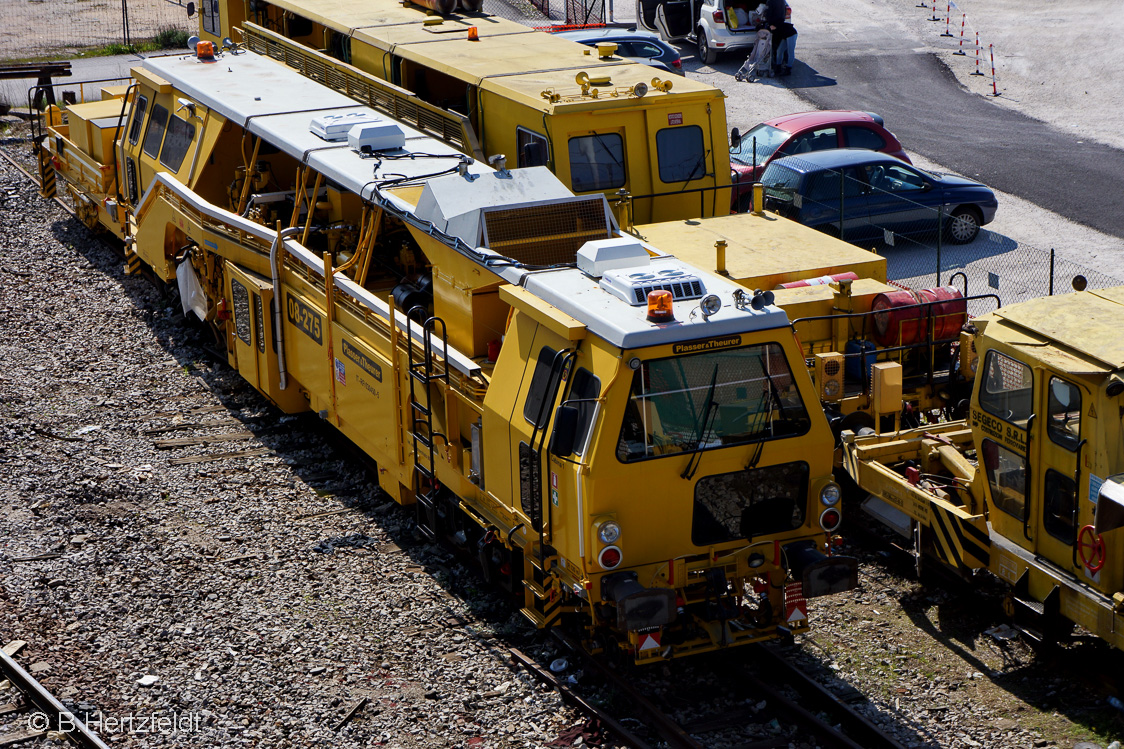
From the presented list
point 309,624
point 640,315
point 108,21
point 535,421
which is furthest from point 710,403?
point 108,21

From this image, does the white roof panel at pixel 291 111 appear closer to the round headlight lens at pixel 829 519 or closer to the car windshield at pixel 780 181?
the round headlight lens at pixel 829 519

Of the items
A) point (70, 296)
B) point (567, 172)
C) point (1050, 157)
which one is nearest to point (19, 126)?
point (70, 296)

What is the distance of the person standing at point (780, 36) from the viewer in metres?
27.8

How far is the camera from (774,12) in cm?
2823

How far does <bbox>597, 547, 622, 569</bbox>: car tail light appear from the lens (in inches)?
312

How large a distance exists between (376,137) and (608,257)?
3.92m

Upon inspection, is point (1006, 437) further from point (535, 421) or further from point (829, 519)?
point (535, 421)

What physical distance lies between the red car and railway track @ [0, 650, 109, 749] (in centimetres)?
1286

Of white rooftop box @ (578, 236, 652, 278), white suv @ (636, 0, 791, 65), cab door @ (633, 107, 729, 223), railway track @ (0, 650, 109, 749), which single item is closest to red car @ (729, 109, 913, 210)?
cab door @ (633, 107, 729, 223)

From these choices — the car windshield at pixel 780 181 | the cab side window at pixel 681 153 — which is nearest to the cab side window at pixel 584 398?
the cab side window at pixel 681 153

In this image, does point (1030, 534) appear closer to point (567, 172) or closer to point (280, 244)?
point (567, 172)

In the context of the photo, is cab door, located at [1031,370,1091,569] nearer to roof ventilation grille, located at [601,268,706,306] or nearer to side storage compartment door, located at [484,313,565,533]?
roof ventilation grille, located at [601,268,706,306]

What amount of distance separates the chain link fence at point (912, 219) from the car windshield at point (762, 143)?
142 cm

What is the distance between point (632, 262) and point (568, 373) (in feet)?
3.70
